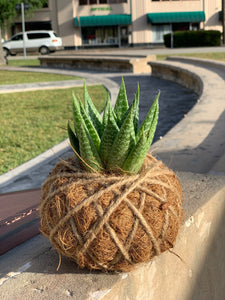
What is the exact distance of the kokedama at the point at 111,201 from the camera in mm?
1892

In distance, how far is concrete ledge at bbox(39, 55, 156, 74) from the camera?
19.4 metres

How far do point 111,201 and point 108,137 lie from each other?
32 cm

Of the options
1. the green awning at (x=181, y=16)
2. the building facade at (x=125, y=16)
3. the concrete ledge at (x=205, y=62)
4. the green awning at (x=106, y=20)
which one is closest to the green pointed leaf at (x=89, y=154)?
the concrete ledge at (x=205, y=62)

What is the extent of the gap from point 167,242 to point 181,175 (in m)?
1.13

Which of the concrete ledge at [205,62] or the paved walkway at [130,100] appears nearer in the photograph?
the paved walkway at [130,100]

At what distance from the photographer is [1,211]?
3.20 metres

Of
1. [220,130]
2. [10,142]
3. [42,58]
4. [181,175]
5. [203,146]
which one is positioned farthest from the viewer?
[42,58]

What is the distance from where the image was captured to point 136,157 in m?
2.03

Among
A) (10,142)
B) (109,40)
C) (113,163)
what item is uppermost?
(109,40)

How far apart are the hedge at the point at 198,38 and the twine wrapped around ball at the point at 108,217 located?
33.2m

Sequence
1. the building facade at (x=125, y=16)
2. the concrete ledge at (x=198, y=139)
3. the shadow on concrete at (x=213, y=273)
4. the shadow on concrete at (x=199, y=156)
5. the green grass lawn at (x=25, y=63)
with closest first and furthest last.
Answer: the shadow on concrete at (x=213, y=273)
the shadow on concrete at (x=199, y=156)
the concrete ledge at (x=198, y=139)
the green grass lawn at (x=25, y=63)
the building facade at (x=125, y=16)

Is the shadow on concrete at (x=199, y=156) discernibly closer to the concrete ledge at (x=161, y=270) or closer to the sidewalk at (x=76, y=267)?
the sidewalk at (x=76, y=267)

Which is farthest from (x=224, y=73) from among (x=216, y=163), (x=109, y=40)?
(x=109, y=40)

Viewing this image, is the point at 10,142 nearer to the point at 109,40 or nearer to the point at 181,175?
the point at 181,175
